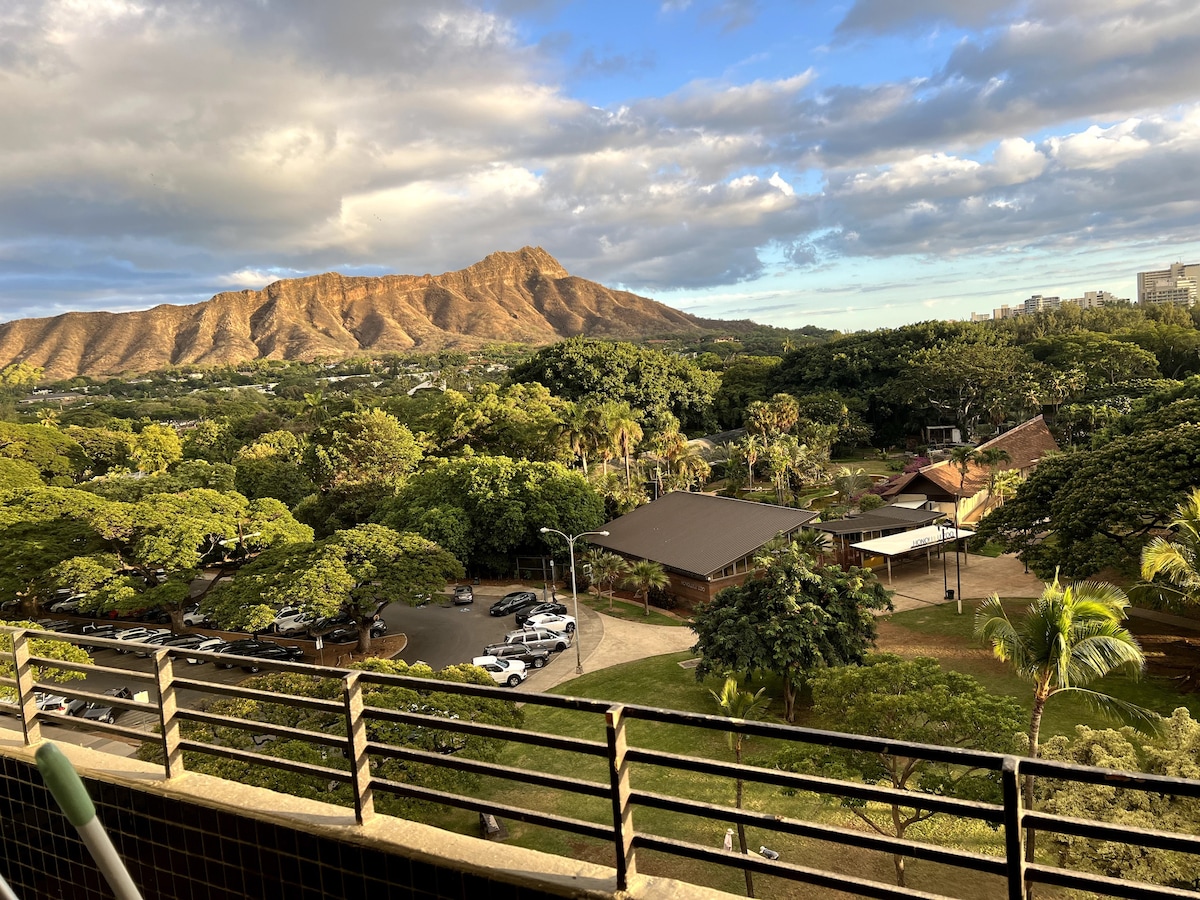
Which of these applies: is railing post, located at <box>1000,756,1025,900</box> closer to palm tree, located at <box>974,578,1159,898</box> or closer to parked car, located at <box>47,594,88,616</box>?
palm tree, located at <box>974,578,1159,898</box>

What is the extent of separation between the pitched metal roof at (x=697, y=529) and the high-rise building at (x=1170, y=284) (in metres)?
166

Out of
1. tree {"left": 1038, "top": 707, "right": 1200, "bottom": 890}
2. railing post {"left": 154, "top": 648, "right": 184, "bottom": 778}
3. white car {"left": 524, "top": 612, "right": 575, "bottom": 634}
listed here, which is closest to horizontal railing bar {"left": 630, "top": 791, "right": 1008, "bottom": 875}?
railing post {"left": 154, "top": 648, "right": 184, "bottom": 778}

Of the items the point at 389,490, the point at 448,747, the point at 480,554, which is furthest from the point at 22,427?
the point at 448,747

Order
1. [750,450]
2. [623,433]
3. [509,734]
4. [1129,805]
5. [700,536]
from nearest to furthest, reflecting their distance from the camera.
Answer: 1. [509,734]
2. [1129,805]
3. [700,536]
4. [623,433]
5. [750,450]

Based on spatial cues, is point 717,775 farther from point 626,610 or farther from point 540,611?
point 626,610

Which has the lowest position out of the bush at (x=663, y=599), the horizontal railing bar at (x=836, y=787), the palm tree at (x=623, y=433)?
the bush at (x=663, y=599)

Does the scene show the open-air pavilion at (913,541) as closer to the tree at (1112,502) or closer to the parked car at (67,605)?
the tree at (1112,502)

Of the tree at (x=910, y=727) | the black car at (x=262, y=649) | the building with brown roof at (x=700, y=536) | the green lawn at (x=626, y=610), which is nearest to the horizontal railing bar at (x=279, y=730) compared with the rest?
the tree at (x=910, y=727)

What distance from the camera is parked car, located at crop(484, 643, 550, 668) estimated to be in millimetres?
25094

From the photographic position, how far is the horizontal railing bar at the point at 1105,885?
2258 millimetres

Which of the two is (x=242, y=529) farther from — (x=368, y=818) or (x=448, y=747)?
(x=368, y=818)

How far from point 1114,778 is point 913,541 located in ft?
100

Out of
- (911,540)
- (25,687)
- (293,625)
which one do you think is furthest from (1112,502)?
(293,625)

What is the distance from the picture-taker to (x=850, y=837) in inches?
113
